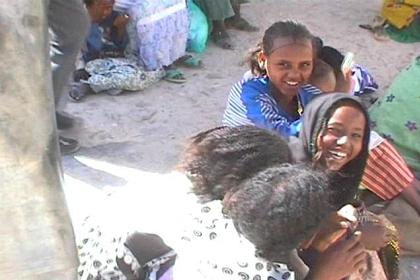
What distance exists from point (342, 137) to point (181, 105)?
200 centimetres

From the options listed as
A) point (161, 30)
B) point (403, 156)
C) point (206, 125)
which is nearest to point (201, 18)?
point (161, 30)

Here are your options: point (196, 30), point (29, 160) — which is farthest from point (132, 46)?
point (29, 160)

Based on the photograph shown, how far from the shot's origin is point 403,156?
3307mm

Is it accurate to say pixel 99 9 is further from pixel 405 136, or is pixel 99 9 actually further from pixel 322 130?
pixel 322 130

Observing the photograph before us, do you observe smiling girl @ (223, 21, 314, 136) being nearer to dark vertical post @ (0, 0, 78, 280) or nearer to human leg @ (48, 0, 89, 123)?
human leg @ (48, 0, 89, 123)

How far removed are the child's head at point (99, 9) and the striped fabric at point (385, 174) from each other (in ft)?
7.17

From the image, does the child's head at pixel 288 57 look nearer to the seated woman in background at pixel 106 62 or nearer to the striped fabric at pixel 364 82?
the striped fabric at pixel 364 82

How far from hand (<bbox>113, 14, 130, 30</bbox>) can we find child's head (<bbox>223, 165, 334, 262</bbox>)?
10.1ft

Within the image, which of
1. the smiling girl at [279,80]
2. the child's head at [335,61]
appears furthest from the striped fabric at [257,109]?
the child's head at [335,61]

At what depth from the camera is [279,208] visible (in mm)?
1660

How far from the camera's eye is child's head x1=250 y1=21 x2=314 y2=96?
3016 mm

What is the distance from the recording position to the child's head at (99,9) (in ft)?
14.9

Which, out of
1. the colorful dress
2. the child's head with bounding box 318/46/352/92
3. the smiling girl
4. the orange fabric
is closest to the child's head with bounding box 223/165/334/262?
the smiling girl

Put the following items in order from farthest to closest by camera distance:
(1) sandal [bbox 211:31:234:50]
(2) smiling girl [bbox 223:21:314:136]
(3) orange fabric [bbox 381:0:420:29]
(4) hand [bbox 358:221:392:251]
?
(3) orange fabric [bbox 381:0:420:29] → (1) sandal [bbox 211:31:234:50] → (2) smiling girl [bbox 223:21:314:136] → (4) hand [bbox 358:221:392:251]
